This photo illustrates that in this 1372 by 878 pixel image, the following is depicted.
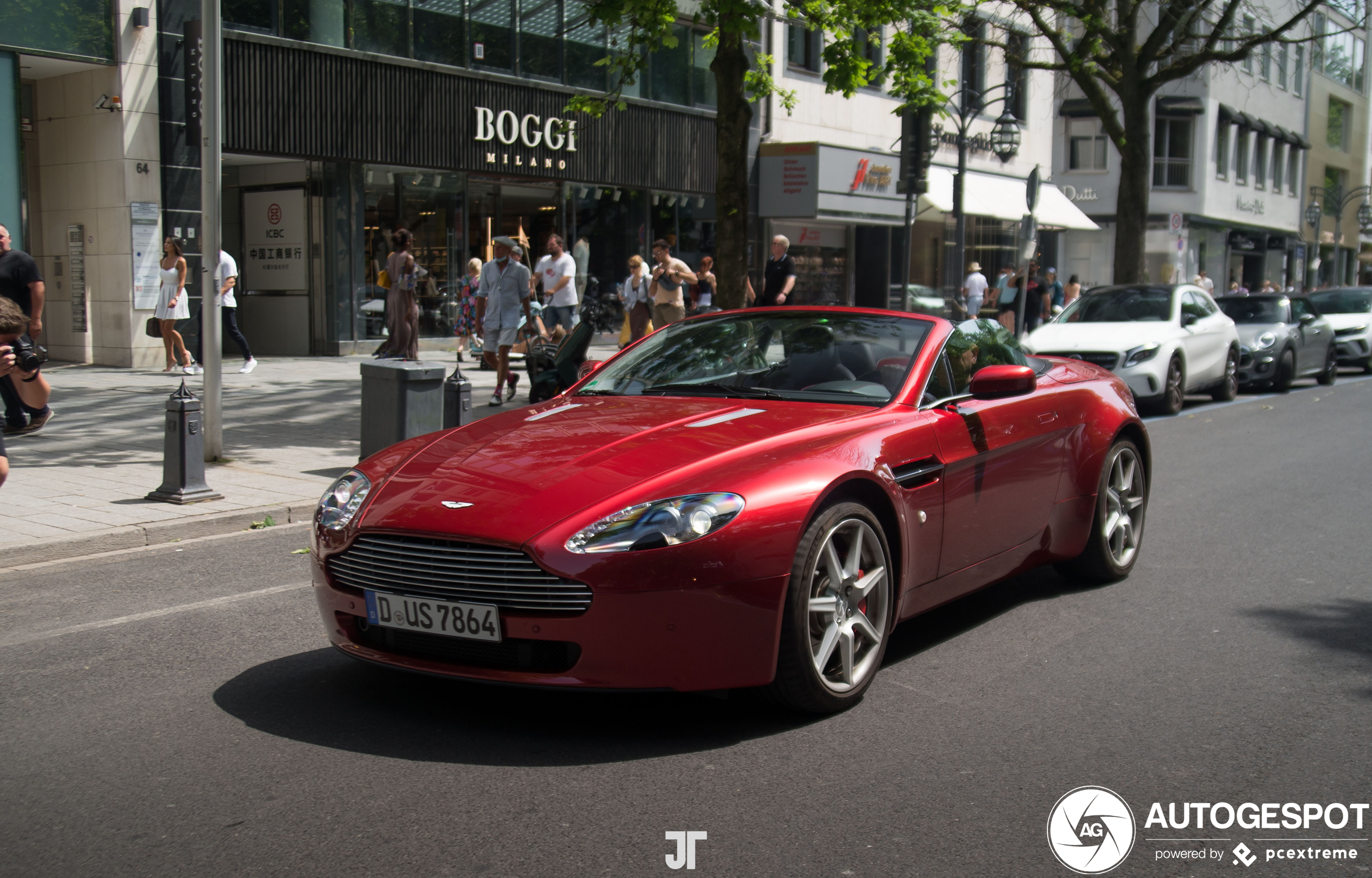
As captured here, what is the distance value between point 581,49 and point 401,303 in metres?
8.86

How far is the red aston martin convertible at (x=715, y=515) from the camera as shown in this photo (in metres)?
3.72

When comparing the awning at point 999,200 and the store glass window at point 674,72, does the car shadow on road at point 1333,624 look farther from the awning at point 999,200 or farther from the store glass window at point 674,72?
the awning at point 999,200

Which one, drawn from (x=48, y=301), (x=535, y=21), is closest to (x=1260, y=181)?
(x=535, y=21)

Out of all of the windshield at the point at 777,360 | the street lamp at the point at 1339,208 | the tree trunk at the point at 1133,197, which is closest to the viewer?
the windshield at the point at 777,360

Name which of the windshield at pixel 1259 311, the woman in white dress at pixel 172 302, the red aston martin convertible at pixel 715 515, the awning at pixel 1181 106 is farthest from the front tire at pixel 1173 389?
the awning at pixel 1181 106

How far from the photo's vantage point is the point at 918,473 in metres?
4.59

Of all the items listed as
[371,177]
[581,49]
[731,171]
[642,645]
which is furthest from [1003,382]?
[581,49]

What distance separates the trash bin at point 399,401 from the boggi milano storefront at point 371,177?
10.9 m

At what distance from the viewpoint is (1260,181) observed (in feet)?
179

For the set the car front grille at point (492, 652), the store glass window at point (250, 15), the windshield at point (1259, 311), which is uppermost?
the store glass window at point (250, 15)

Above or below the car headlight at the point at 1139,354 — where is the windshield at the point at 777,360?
above

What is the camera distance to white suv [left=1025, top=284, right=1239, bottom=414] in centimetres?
1453

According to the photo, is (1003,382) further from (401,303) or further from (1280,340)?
(1280,340)

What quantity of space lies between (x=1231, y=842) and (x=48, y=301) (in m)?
19.1
